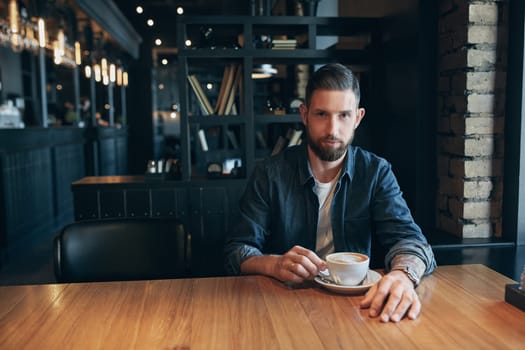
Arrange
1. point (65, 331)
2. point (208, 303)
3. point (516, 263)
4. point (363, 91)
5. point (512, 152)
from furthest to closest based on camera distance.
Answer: point (363, 91), point (512, 152), point (516, 263), point (208, 303), point (65, 331)

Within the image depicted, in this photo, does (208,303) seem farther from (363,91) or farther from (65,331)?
(363,91)

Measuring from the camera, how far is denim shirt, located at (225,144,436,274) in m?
1.71

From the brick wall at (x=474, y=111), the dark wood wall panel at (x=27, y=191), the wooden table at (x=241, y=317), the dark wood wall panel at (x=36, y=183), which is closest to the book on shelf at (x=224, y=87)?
the dark wood wall panel at (x=36, y=183)

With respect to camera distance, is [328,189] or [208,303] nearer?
[208,303]

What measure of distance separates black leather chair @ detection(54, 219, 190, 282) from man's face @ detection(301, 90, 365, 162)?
1.91 ft

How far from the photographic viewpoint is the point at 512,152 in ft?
7.28

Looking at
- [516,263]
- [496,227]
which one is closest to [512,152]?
[496,227]

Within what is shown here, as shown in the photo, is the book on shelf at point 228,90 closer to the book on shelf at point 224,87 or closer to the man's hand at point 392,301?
the book on shelf at point 224,87

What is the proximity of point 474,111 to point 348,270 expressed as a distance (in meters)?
1.34

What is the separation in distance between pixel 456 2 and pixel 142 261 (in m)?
1.78

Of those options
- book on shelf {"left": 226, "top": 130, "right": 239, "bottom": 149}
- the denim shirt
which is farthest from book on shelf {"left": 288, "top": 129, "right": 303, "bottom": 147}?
book on shelf {"left": 226, "top": 130, "right": 239, "bottom": 149}

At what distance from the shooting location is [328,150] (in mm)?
1636

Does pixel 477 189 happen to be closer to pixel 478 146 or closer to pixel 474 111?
pixel 478 146

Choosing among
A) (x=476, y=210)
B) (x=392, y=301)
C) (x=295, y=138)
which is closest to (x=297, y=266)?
(x=392, y=301)
